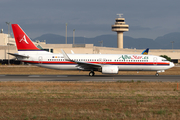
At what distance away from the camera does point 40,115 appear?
42.5 feet

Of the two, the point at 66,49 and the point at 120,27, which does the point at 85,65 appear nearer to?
the point at 66,49

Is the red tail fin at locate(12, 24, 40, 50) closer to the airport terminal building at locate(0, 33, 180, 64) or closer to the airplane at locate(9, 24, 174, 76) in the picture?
the airplane at locate(9, 24, 174, 76)

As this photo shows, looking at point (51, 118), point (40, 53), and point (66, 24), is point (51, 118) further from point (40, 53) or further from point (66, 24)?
point (66, 24)

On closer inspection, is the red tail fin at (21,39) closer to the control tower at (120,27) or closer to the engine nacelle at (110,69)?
the engine nacelle at (110,69)

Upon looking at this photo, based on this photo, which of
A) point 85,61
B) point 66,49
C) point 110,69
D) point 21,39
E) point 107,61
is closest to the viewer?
point 110,69

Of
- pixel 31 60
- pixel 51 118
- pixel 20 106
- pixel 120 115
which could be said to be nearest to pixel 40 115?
pixel 51 118

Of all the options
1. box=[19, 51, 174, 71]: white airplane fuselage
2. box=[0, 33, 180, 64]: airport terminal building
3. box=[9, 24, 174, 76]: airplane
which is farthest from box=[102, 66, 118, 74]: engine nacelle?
box=[0, 33, 180, 64]: airport terminal building

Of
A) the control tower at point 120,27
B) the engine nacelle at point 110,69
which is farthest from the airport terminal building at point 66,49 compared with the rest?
the engine nacelle at point 110,69

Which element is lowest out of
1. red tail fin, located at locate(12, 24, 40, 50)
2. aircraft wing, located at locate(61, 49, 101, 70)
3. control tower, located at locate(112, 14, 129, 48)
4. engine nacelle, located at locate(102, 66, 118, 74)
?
engine nacelle, located at locate(102, 66, 118, 74)

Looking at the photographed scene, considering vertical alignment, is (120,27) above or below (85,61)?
above

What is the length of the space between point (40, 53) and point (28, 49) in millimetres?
2046

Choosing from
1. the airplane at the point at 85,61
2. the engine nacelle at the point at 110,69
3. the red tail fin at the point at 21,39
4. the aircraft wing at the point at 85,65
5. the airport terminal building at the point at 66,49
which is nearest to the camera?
the engine nacelle at the point at 110,69

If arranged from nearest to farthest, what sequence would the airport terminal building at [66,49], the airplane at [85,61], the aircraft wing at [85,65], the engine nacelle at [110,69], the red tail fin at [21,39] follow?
1. the engine nacelle at [110,69]
2. the aircraft wing at [85,65]
3. the airplane at [85,61]
4. the red tail fin at [21,39]
5. the airport terminal building at [66,49]

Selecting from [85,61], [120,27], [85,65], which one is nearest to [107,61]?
[85,61]
